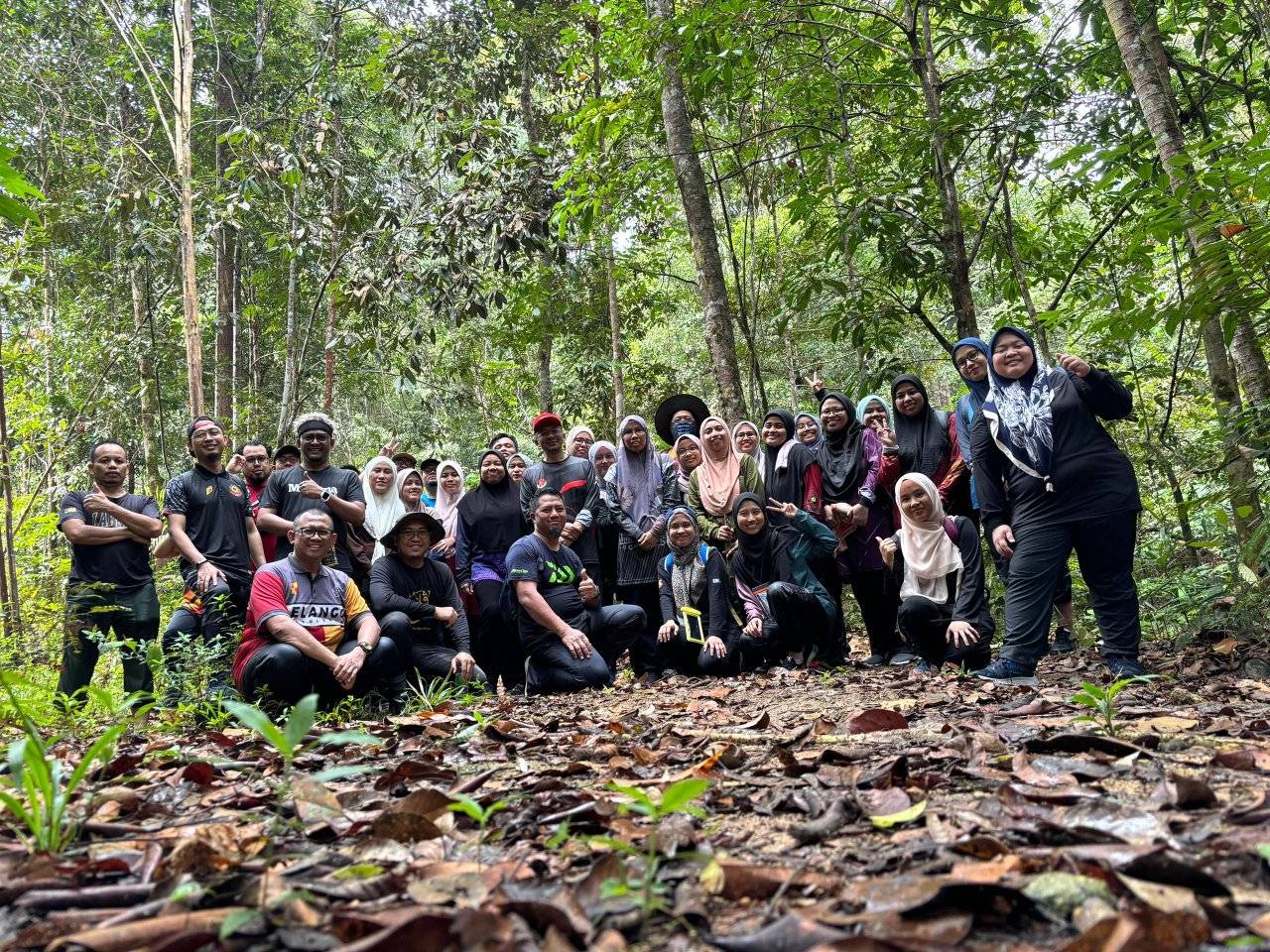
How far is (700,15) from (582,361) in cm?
730

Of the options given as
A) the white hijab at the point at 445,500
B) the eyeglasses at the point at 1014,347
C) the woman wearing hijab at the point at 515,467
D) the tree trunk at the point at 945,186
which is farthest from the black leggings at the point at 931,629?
the white hijab at the point at 445,500

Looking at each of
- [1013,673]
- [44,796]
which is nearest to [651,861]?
[44,796]

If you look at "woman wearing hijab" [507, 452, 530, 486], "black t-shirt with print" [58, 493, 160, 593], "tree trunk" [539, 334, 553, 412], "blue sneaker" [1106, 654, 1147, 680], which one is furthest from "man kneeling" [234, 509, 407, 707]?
"tree trunk" [539, 334, 553, 412]

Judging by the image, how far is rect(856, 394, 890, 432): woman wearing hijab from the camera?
6.73m

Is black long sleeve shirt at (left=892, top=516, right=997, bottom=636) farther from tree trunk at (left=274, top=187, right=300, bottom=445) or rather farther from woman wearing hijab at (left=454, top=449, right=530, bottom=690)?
tree trunk at (left=274, top=187, right=300, bottom=445)

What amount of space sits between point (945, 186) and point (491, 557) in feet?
14.7

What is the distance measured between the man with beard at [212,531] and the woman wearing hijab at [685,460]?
3.15 m

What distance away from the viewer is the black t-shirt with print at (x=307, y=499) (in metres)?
6.23

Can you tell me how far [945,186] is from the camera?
6645mm

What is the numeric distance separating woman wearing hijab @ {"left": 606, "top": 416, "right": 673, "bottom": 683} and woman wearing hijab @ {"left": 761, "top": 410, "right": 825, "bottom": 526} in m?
0.85

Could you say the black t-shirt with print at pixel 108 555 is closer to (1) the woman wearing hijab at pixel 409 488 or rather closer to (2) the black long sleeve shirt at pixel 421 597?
(2) the black long sleeve shirt at pixel 421 597

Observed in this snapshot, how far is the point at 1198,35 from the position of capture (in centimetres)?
647

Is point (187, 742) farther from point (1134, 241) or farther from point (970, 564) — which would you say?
point (1134, 241)

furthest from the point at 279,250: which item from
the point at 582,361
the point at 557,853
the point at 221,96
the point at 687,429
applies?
the point at 557,853
